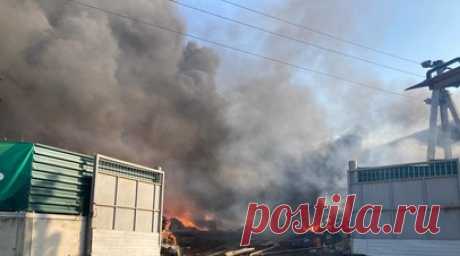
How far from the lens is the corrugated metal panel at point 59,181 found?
1535cm

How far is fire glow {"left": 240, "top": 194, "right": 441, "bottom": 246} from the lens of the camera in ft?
75.5

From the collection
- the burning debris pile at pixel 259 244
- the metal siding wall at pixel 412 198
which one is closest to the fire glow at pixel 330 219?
the metal siding wall at pixel 412 198

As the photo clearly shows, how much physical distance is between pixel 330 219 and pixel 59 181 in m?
26.9

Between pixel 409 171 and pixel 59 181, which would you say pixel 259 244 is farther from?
pixel 59 181

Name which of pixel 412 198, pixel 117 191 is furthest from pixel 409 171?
pixel 117 191

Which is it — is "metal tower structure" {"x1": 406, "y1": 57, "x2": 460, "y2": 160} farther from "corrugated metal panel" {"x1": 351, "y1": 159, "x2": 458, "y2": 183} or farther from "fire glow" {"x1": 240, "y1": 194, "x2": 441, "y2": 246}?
"corrugated metal panel" {"x1": 351, "y1": 159, "x2": 458, "y2": 183}

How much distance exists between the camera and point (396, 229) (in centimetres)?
2370

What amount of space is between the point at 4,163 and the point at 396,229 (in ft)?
59.1

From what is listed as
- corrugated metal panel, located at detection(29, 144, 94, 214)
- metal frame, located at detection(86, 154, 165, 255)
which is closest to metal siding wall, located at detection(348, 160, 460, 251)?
metal frame, located at detection(86, 154, 165, 255)

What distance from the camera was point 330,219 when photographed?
127 feet

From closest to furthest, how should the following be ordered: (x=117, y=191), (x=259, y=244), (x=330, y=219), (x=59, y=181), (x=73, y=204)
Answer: (x=59, y=181), (x=73, y=204), (x=117, y=191), (x=259, y=244), (x=330, y=219)

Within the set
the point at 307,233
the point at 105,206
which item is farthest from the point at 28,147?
the point at 307,233

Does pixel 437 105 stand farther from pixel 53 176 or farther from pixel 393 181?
pixel 53 176

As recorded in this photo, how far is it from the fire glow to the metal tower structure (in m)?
10.9
